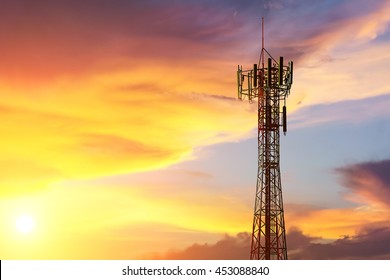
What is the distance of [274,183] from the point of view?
208 ft

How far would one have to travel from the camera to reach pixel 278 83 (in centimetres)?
6425
